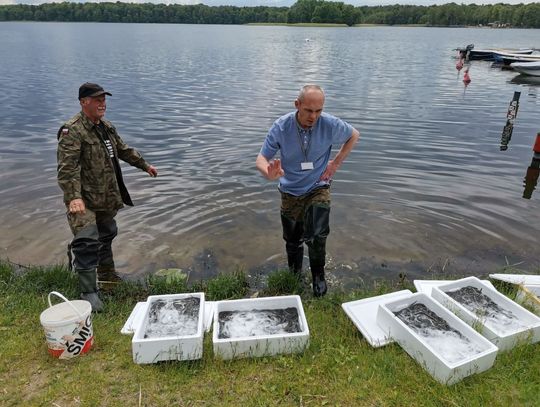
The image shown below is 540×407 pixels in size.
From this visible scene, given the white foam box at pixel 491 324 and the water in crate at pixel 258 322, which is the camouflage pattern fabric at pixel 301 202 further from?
the white foam box at pixel 491 324

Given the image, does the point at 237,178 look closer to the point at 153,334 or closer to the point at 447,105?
the point at 153,334

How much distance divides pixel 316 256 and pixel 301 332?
62.5 inches

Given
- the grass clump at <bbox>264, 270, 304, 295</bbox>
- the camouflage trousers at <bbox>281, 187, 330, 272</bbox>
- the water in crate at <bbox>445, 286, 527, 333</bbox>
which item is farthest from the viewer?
the grass clump at <bbox>264, 270, 304, 295</bbox>

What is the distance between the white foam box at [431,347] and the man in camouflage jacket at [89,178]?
354 centimetres

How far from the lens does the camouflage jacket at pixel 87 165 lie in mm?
5062

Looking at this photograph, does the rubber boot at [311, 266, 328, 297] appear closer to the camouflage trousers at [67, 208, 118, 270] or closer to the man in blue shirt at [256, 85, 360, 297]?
the man in blue shirt at [256, 85, 360, 297]

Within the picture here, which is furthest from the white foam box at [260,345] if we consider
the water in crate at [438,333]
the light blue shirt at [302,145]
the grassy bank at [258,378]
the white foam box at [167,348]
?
the light blue shirt at [302,145]

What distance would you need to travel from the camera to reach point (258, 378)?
3.90 m

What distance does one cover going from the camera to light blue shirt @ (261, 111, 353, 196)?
17.2ft

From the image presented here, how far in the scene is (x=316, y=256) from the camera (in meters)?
5.75

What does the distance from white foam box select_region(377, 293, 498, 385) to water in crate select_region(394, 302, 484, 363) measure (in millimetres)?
42

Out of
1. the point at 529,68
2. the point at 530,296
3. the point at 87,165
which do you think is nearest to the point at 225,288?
the point at 87,165

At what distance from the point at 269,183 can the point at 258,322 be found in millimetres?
6965

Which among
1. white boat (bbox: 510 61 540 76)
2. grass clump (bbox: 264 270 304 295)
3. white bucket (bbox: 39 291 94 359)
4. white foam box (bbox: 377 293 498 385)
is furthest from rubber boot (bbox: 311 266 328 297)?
white boat (bbox: 510 61 540 76)
